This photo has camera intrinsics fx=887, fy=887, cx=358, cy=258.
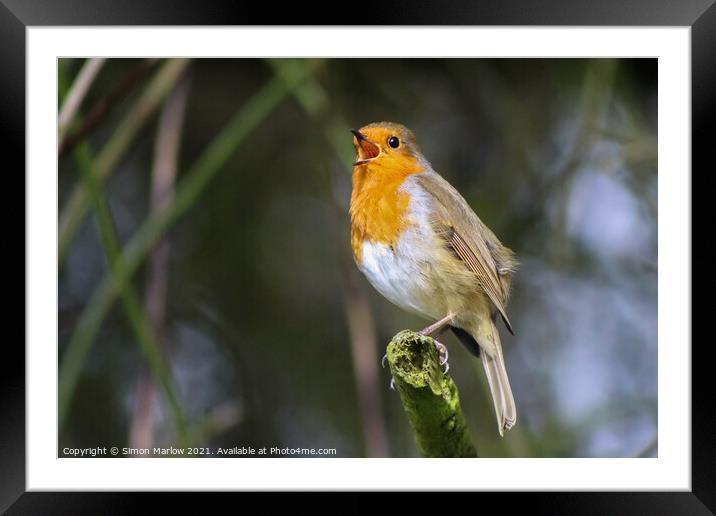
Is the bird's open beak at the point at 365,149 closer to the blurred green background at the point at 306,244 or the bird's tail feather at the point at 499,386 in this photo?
the blurred green background at the point at 306,244

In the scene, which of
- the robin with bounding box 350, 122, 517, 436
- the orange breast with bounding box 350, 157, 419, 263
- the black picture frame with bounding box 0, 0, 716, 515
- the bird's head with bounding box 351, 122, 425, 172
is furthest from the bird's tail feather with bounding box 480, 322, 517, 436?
the bird's head with bounding box 351, 122, 425, 172

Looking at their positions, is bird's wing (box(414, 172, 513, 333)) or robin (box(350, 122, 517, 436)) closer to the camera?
robin (box(350, 122, 517, 436))

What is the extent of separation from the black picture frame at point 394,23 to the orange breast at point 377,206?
2.42ft

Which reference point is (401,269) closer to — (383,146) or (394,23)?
(383,146)

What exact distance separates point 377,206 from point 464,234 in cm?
42

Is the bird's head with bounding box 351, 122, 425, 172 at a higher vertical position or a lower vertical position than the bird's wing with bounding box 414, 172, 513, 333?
higher

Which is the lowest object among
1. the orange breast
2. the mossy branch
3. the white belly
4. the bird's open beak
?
the mossy branch

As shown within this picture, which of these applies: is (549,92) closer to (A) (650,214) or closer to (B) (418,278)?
(A) (650,214)

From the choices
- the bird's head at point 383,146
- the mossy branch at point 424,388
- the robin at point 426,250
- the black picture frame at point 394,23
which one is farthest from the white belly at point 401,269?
the black picture frame at point 394,23

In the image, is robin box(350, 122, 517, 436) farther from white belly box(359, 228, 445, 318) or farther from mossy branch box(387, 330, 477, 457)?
mossy branch box(387, 330, 477, 457)

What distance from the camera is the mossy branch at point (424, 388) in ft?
9.29

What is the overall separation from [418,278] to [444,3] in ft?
3.60

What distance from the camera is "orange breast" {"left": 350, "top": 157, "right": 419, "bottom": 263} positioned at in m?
3.66

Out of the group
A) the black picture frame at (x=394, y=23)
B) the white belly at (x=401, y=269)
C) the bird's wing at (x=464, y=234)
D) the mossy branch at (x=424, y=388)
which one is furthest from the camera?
the bird's wing at (x=464, y=234)
